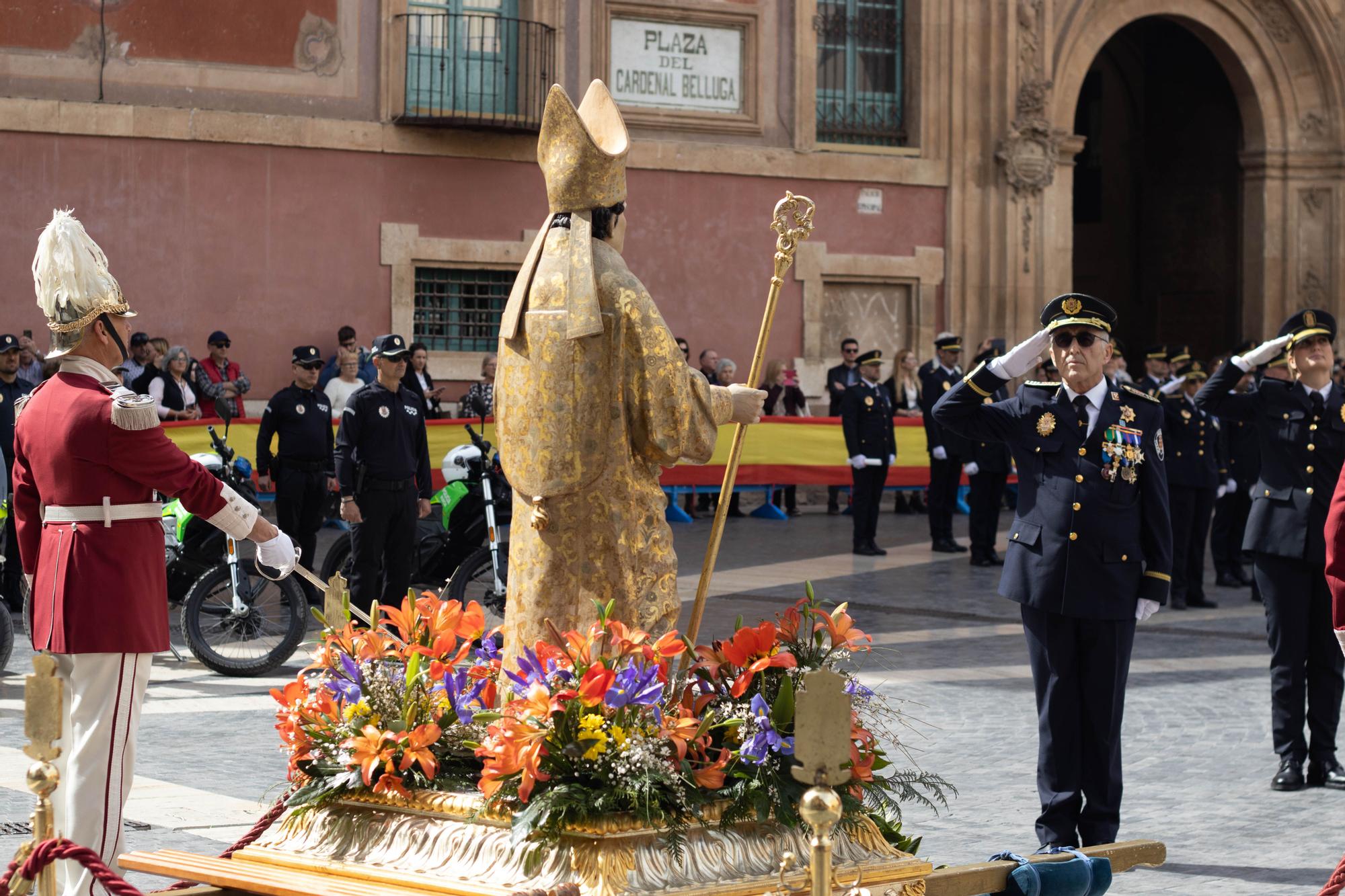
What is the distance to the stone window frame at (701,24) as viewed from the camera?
2225 centimetres

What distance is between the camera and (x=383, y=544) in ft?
38.4

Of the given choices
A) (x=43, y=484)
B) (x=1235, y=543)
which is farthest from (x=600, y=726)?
(x=1235, y=543)

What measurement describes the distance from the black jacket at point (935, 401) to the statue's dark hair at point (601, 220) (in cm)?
1297

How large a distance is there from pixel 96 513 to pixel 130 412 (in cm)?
34

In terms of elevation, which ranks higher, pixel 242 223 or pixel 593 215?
pixel 242 223

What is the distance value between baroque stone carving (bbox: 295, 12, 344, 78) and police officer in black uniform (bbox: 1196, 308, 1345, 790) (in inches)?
544

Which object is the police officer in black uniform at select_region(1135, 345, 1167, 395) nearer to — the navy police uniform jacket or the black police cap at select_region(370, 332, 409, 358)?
the black police cap at select_region(370, 332, 409, 358)

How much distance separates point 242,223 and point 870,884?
655 inches

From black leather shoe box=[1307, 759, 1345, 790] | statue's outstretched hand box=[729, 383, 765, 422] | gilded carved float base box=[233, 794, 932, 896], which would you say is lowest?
black leather shoe box=[1307, 759, 1345, 790]

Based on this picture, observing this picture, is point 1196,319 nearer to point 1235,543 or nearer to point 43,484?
point 1235,543

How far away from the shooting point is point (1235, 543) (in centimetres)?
1636

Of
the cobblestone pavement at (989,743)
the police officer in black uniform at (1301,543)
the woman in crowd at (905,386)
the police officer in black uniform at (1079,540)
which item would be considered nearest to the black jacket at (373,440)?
the cobblestone pavement at (989,743)

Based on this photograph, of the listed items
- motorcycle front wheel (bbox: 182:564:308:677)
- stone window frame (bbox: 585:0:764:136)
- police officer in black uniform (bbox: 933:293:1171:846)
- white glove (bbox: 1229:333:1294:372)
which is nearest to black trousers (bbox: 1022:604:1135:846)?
police officer in black uniform (bbox: 933:293:1171:846)

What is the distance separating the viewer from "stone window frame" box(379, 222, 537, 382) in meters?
21.3
